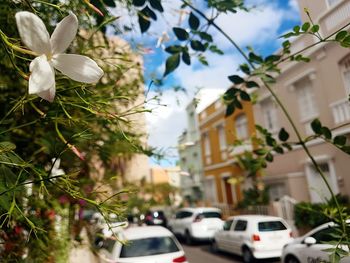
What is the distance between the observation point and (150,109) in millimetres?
1384

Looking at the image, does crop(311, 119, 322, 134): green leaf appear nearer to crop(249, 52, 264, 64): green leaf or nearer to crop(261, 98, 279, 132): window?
crop(249, 52, 264, 64): green leaf

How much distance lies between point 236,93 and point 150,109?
123 centimetres

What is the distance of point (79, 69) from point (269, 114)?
55.8ft

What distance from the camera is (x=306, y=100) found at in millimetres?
14305

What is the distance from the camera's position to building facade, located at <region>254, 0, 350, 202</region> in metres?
11.8

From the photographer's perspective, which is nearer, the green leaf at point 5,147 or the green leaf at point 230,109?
the green leaf at point 5,147

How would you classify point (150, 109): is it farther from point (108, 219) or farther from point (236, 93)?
point (236, 93)

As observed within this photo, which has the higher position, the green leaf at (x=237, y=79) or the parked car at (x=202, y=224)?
the green leaf at (x=237, y=79)

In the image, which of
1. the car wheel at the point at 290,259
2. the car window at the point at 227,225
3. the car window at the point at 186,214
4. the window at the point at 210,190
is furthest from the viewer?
the window at the point at 210,190

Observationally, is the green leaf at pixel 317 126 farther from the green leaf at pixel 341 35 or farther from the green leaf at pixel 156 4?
the green leaf at pixel 156 4

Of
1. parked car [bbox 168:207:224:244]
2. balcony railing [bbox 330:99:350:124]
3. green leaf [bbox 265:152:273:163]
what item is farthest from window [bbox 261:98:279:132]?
green leaf [bbox 265:152:273:163]

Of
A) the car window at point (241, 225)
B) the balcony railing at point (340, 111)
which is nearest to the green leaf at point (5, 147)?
the car window at point (241, 225)

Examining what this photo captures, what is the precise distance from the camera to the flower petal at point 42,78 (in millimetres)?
788

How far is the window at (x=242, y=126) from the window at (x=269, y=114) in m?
1.99
